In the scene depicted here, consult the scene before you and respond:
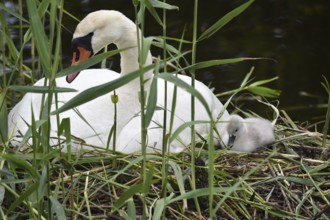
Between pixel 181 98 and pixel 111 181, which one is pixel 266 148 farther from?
pixel 111 181

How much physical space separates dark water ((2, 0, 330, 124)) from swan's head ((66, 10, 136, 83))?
180cm

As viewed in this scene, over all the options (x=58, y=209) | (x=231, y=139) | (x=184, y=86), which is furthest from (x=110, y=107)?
(x=184, y=86)

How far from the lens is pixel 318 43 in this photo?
741 cm

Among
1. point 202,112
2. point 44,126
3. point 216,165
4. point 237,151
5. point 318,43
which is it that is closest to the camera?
point 44,126

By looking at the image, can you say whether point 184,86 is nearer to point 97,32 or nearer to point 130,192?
point 130,192

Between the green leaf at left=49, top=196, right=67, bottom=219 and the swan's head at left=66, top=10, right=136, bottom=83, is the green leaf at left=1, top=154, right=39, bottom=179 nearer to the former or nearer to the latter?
the green leaf at left=49, top=196, right=67, bottom=219

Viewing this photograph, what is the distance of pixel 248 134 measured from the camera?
470 cm

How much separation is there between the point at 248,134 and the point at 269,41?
2.76 m

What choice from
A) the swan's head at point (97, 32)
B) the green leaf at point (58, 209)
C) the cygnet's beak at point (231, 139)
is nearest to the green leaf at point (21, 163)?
the green leaf at point (58, 209)

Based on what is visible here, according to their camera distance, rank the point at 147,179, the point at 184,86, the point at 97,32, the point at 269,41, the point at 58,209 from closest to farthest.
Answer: the point at 184,86, the point at 147,179, the point at 58,209, the point at 97,32, the point at 269,41

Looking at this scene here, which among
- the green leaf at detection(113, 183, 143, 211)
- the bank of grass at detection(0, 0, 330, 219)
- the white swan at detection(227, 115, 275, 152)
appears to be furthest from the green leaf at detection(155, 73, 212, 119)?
the white swan at detection(227, 115, 275, 152)

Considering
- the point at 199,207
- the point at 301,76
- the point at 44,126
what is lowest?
the point at 301,76

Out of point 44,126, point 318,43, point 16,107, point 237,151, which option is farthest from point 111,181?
point 318,43

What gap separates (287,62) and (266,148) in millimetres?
2488
